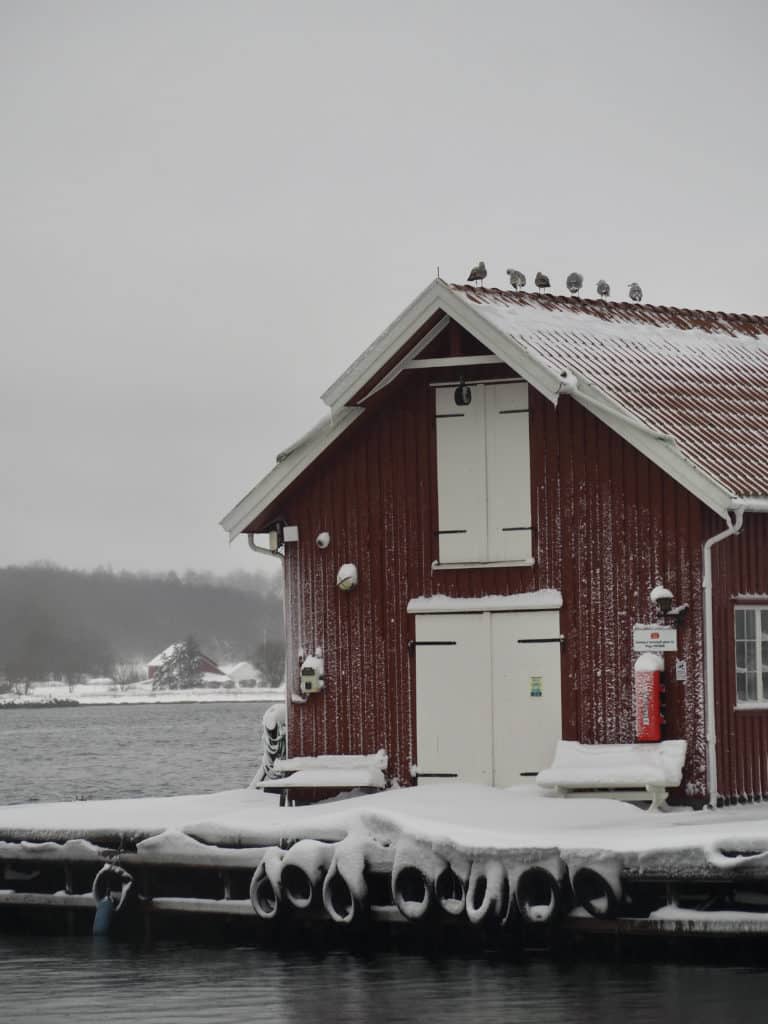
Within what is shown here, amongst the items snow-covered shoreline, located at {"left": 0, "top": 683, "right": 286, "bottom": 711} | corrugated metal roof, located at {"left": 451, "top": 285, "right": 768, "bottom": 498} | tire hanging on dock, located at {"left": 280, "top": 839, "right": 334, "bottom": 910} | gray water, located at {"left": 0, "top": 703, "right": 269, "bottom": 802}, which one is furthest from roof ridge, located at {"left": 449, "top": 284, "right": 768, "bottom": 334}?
snow-covered shoreline, located at {"left": 0, "top": 683, "right": 286, "bottom": 711}

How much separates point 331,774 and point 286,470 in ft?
12.4

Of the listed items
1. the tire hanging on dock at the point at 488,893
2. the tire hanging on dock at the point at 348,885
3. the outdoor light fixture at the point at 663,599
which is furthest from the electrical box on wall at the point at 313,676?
the tire hanging on dock at the point at 488,893

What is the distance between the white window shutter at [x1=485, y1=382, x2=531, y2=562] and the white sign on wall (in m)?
1.91

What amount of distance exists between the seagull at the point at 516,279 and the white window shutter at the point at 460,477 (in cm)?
240

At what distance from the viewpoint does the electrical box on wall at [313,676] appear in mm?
29156

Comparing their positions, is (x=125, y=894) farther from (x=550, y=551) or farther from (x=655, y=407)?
(x=655, y=407)

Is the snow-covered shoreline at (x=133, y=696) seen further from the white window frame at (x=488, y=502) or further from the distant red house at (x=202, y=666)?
the white window frame at (x=488, y=502)

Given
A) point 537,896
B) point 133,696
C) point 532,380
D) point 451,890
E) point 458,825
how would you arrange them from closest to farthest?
point 537,896, point 451,890, point 458,825, point 532,380, point 133,696

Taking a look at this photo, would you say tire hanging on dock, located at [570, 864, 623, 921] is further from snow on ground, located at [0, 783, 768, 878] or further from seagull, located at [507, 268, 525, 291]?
seagull, located at [507, 268, 525, 291]

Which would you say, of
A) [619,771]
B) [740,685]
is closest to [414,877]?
[619,771]

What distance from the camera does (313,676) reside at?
2916cm

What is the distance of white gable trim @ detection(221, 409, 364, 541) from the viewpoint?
94.9 ft

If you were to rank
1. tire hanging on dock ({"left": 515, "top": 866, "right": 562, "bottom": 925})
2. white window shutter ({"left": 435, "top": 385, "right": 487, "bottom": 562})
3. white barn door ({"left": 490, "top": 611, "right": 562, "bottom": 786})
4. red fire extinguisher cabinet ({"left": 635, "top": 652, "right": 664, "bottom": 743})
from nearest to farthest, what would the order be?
tire hanging on dock ({"left": 515, "top": 866, "right": 562, "bottom": 925}), red fire extinguisher cabinet ({"left": 635, "top": 652, "right": 664, "bottom": 743}), white barn door ({"left": 490, "top": 611, "right": 562, "bottom": 786}), white window shutter ({"left": 435, "top": 385, "right": 487, "bottom": 562})

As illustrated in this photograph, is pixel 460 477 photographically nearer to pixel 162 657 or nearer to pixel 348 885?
pixel 348 885
